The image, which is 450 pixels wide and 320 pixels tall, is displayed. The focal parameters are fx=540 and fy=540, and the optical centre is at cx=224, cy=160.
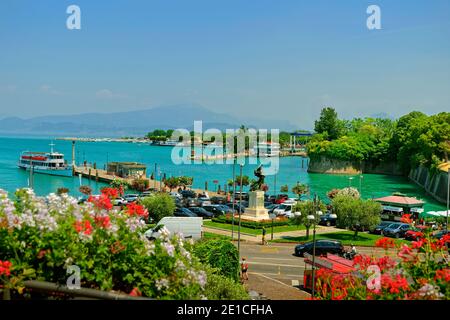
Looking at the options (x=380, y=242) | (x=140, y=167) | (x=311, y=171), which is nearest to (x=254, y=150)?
(x=311, y=171)

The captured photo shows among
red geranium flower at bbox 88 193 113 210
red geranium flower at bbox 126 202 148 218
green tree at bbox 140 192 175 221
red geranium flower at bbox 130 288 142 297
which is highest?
red geranium flower at bbox 88 193 113 210

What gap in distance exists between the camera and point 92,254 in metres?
5.74

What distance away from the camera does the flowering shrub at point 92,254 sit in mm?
5586

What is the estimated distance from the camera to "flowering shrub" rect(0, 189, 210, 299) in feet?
18.3

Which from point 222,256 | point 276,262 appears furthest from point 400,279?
point 276,262

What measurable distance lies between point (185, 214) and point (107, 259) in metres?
36.8

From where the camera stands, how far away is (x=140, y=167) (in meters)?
86.8

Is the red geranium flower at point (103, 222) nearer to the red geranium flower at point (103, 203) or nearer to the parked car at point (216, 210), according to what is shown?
the red geranium flower at point (103, 203)

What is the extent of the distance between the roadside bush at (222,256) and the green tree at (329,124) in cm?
11395

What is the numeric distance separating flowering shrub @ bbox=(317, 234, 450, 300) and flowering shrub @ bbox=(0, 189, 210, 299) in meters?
1.81

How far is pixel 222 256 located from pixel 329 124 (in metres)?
117

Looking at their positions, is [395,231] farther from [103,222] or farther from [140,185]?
[140,185]

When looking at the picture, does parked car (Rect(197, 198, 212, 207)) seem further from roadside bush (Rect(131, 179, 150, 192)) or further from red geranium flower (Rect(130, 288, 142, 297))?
red geranium flower (Rect(130, 288, 142, 297))

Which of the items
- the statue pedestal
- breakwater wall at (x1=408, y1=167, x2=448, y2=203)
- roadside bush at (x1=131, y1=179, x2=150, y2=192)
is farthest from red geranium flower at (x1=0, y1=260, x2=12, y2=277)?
breakwater wall at (x1=408, y1=167, x2=448, y2=203)
